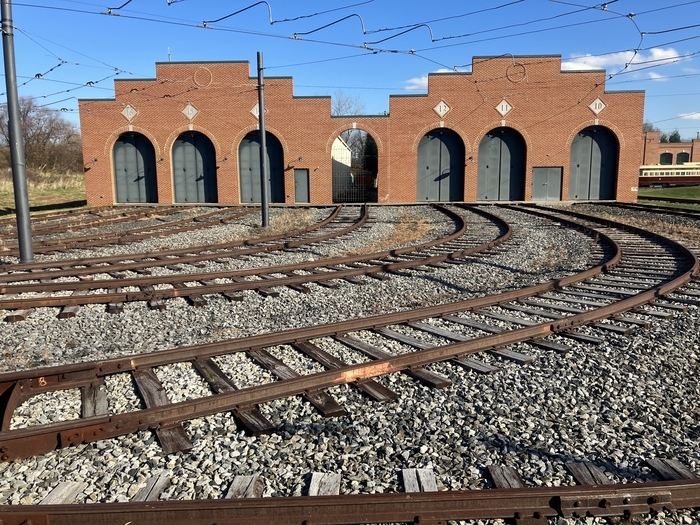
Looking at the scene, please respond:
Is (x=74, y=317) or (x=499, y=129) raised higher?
(x=499, y=129)

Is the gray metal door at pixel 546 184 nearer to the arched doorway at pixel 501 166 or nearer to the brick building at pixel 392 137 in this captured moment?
the brick building at pixel 392 137

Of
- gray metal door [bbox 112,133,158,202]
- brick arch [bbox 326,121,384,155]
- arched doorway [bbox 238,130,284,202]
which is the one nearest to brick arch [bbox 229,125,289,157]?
arched doorway [bbox 238,130,284,202]

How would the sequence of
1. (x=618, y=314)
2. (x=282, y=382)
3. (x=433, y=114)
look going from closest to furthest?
1. (x=282, y=382)
2. (x=618, y=314)
3. (x=433, y=114)

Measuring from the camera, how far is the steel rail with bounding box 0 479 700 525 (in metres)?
2.67

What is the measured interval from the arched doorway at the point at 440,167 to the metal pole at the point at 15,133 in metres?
25.3

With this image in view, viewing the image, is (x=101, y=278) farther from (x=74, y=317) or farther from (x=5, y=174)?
(x=5, y=174)

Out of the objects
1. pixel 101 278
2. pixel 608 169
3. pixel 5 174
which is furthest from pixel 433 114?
pixel 5 174

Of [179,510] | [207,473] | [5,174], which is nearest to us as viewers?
[179,510]

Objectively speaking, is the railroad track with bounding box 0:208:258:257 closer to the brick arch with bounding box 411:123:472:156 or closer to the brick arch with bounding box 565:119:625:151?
the brick arch with bounding box 411:123:472:156

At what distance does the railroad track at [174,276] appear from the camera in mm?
7633

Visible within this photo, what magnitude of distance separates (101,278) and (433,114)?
1057 inches

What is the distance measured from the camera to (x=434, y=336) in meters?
6.05

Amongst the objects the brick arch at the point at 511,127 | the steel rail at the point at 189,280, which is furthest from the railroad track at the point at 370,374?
the brick arch at the point at 511,127

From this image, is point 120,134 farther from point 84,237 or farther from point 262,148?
point 84,237
